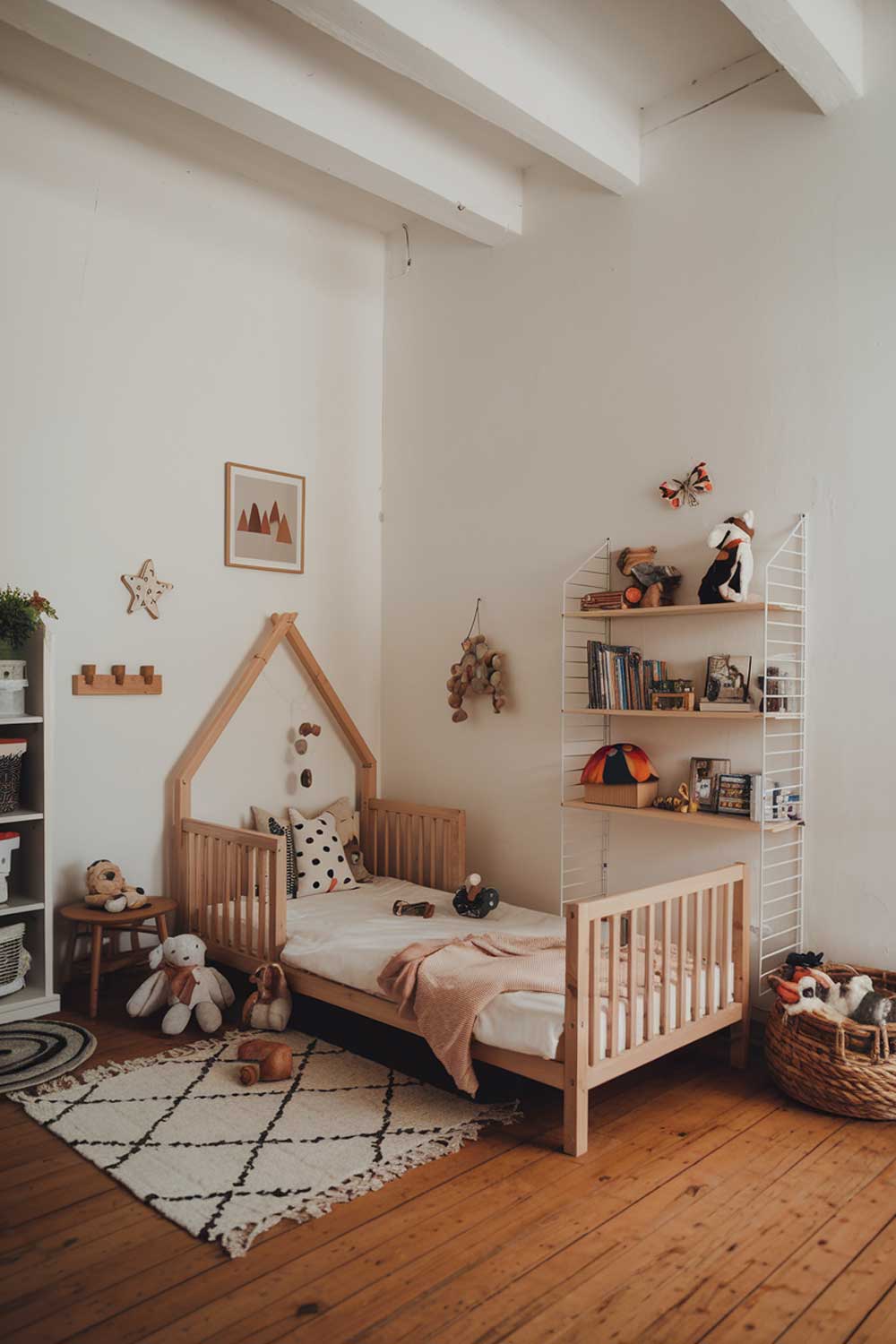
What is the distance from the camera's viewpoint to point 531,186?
13.7ft

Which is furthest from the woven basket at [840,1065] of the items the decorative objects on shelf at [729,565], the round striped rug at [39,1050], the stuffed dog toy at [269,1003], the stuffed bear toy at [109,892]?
the stuffed bear toy at [109,892]

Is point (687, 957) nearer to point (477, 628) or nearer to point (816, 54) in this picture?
point (477, 628)

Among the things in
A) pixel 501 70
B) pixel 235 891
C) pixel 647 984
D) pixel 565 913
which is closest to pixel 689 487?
pixel 501 70

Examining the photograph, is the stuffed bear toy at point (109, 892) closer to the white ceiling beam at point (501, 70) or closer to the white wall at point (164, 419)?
the white wall at point (164, 419)

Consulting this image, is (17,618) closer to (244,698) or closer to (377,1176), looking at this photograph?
(244,698)

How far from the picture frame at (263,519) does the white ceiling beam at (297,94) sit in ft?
4.18

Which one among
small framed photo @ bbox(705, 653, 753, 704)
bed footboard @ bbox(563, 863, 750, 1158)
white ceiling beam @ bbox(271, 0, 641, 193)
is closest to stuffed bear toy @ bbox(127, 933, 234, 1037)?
bed footboard @ bbox(563, 863, 750, 1158)

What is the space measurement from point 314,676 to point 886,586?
2473 millimetres

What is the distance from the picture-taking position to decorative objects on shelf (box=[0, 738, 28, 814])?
11.0 ft

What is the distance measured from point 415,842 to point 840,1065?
2.17m

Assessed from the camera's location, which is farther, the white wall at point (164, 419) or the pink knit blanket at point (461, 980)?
the white wall at point (164, 419)

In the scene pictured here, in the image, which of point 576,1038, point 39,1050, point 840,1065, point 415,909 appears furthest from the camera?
point 415,909

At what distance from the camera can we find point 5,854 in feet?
11.0

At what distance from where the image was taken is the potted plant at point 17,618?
3.33 metres
